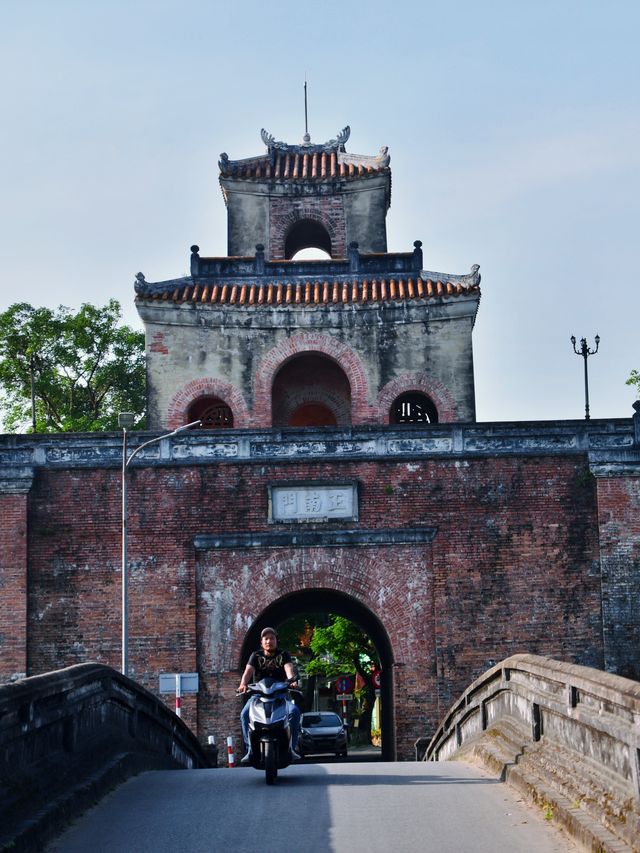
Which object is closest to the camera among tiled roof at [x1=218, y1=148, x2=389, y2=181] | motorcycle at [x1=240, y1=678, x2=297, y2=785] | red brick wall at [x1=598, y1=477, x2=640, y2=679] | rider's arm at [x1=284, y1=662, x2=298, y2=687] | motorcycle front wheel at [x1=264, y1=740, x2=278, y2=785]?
motorcycle front wheel at [x1=264, y1=740, x2=278, y2=785]

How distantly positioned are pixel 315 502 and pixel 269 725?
10152 mm

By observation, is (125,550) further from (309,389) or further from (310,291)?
(310,291)

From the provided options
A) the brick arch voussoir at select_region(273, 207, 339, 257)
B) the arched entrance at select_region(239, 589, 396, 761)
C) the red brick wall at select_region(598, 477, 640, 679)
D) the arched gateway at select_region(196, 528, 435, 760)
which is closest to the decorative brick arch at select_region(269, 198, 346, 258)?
the brick arch voussoir at select_region(273, 207, 339, 257)

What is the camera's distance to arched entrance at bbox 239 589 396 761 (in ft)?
67.5

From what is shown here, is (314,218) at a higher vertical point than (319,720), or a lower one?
higher

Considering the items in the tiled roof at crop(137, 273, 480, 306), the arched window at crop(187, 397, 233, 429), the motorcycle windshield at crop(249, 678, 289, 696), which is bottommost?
the motorcycle windshield at crop(249, 678, 289, 696)

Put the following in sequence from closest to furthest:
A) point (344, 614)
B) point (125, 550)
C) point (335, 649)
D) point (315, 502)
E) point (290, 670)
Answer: point (290, 670), point (125, 550), point (315, 502), point (344, 614), point (335, 649)

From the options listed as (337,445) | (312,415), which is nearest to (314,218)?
A: (312,415)

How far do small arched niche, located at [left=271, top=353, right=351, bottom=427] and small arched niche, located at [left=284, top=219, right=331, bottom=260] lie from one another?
3094mm

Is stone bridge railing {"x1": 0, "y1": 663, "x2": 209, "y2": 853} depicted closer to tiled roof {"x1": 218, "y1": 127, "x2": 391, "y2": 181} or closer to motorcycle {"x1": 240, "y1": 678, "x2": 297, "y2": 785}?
motorcycle {"x1": 240, "y1": 678, "x2": 297, "y2": 785}

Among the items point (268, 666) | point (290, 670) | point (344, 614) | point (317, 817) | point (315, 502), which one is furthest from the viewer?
point (344, 614)

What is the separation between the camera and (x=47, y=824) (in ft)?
25.5

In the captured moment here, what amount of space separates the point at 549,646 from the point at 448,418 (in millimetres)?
5781

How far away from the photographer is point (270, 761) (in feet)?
33.7
